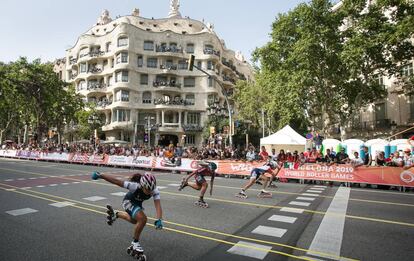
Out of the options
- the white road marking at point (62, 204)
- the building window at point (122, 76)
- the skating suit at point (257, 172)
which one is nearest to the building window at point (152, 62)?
the building window at point (122, 76)

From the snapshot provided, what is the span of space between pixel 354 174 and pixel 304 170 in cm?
252

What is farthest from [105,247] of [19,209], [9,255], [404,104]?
[404,104]

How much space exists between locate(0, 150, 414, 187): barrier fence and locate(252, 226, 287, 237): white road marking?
10.0 m

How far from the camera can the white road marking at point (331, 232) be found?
5.16 meters

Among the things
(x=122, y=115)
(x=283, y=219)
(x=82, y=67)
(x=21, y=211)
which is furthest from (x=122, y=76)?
(x=283, y=219)

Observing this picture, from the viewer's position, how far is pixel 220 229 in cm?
634

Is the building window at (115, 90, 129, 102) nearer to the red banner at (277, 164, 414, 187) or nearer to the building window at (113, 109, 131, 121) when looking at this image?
the building window at (113, 109, 131, 121)

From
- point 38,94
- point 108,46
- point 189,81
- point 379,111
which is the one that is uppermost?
point 108,46

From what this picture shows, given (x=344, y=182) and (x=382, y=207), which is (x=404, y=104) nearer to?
(x=344, y=182)

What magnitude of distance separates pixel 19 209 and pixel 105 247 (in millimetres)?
4593

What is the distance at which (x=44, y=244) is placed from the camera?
17.3 ft

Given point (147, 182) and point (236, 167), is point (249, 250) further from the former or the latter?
point (236, 167)

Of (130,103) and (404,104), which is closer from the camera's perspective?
(404,104)

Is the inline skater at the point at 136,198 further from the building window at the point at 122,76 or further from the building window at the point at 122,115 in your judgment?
the building window at the point at 122,76
